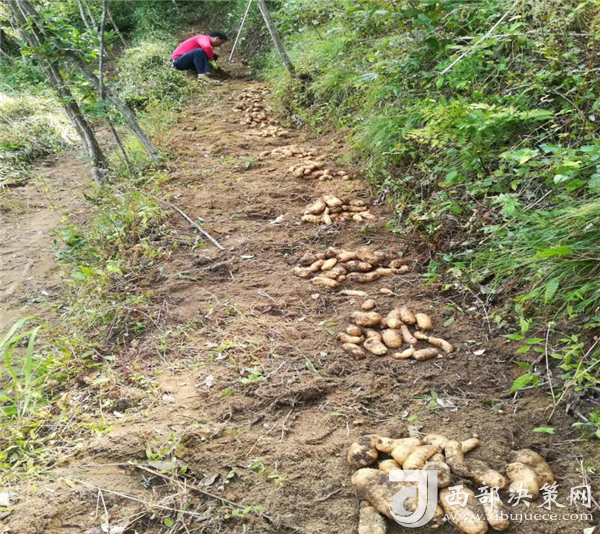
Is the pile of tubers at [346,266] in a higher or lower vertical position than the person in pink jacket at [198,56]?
lower

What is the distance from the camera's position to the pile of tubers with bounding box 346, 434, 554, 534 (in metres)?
1.41

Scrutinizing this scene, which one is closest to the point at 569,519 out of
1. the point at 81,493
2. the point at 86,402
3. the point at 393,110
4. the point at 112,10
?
the point at 81,493

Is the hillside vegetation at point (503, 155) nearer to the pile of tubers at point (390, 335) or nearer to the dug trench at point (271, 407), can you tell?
the dug trench at point (271, 407)

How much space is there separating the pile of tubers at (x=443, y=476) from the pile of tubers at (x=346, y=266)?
1.33m

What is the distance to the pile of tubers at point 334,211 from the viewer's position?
11.8 feet

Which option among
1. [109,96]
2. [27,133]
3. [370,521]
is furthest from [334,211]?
[27,133]

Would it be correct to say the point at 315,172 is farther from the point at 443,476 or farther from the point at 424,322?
the point at 443,476

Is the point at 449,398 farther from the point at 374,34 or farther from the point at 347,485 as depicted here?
the point at 374,34

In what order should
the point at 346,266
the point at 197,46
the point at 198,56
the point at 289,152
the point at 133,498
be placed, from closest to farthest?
1. the point at 133,498
2. the point at 346,266
3. the point at 289,152
4. the point at 198,56
5. the point at 197,46

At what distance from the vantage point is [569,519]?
1380 mm

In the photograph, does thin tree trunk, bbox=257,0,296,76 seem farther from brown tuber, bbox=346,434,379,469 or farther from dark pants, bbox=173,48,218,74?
brown tuber, bbox=346,434,379,469

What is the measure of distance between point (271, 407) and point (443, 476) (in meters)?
0.85

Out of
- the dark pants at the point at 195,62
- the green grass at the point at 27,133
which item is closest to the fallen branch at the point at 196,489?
the green grass at the point at 27,133

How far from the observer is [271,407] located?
202 cm
